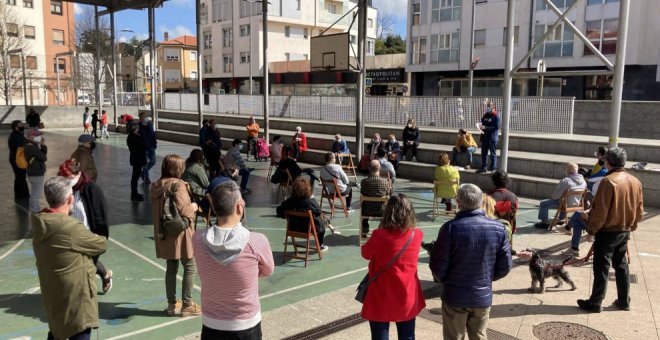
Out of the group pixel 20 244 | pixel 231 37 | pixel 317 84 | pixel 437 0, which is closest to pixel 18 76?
pixel 231 37

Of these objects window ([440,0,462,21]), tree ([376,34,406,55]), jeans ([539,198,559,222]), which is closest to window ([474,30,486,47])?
window ([440,0,462,21])

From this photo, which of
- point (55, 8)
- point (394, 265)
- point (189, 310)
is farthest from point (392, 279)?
point (55, 8)

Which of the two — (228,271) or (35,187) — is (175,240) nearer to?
(228,271)

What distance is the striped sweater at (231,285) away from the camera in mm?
3068

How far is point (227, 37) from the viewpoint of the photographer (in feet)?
191

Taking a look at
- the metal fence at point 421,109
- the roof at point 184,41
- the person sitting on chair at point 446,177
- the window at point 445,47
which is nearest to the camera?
the person sitting on chair at point 446,177

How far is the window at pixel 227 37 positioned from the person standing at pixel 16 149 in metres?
48.6

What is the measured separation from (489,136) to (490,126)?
0.30 metres

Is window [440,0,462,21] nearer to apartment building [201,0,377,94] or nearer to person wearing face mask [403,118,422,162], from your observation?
apartment building [201,0,377,94]

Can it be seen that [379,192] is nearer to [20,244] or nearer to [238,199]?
[238,199]

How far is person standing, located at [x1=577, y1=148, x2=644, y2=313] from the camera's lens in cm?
507

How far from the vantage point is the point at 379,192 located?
309 inches

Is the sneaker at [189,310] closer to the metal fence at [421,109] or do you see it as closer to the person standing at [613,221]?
the person standing at [613,221]

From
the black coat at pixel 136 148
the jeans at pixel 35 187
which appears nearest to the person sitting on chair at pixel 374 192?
the jeans at pixel 35 187
